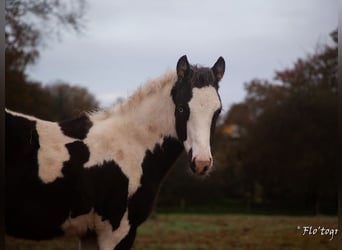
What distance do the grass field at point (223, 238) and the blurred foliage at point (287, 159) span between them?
122 inches

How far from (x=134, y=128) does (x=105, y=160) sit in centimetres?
36

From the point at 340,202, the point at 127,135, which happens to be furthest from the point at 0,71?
the point at 340,202

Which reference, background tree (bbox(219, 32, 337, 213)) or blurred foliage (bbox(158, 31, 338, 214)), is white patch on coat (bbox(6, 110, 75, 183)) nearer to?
background tree (bbox(219, 32, 337, 213))

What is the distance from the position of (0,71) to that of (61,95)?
11885 millimetres

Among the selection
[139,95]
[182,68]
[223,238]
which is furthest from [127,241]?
[223,238]

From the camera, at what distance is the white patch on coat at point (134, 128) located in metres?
2.86

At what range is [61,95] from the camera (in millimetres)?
14094

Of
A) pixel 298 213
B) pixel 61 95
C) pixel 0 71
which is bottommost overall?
pixel 298 213

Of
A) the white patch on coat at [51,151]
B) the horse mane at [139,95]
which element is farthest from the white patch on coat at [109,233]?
the horse mane at [139,95]

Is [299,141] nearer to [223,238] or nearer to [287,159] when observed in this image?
[287,159]

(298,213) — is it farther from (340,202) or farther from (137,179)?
(137,179)

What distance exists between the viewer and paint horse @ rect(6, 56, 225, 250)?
2674 millimetres

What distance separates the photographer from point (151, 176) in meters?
2.96

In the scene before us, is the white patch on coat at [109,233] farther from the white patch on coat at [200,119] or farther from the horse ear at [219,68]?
the horse ear at [219,68]
